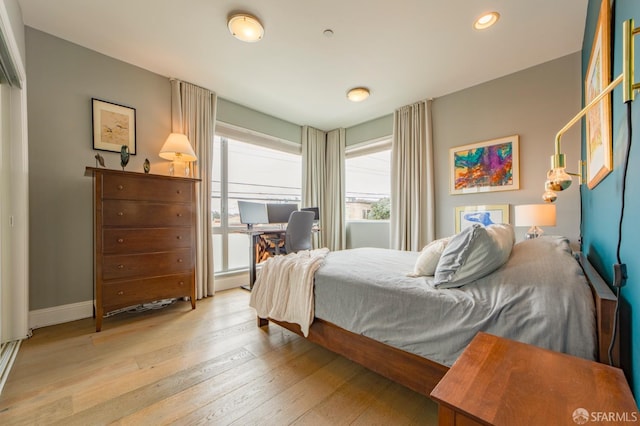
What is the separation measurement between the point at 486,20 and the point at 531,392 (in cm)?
268

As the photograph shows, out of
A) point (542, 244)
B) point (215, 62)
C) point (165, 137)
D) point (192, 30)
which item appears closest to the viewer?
point (542, 244)

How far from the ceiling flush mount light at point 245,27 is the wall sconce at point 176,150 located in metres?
1.24

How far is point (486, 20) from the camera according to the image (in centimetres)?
212

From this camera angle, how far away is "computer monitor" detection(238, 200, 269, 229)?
355 cm

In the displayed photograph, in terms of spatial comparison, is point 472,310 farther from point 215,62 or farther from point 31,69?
point 31,69

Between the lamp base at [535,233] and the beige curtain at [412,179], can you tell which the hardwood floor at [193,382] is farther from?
the beige curtain at [412,179]

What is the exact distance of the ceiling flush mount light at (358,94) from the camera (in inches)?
128

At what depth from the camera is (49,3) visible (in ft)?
6.55

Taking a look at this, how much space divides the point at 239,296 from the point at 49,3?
3.20 meters

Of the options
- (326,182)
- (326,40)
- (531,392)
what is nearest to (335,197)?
(326,182)

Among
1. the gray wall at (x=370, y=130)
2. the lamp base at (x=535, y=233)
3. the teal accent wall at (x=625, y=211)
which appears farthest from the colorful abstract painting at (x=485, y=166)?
the teal accent wall at (x=625, y=211)

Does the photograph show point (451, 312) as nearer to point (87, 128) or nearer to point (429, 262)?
point (429, 262)

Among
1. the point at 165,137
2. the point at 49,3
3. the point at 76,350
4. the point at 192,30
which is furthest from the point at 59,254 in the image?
the point at 192,30

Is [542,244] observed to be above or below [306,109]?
below
